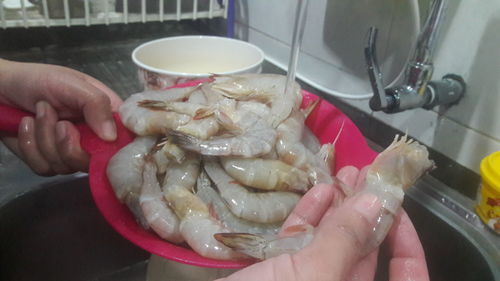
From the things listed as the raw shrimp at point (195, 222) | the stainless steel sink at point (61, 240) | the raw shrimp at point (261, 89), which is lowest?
the stainless steel sink at point (61, 240)

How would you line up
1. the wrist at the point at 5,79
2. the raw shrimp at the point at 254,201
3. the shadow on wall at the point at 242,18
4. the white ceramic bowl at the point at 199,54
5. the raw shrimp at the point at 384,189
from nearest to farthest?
the raw shrimp at the point at 384,189
the raw shrimp at the point at 254,201
the wrist at the point at 5,79
the white ceramic bowl at the point at 199,54
the shadow on wall at the point at 242,18

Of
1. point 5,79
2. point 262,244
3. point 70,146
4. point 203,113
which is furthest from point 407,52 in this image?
point 5,79

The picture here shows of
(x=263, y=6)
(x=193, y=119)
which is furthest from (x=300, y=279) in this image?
(x=263, y=6)

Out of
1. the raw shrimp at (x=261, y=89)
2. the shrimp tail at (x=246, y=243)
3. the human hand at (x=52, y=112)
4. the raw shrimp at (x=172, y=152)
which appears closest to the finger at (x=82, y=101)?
the human hand at (x=52, y=112)

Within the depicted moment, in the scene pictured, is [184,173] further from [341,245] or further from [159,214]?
[341,245]

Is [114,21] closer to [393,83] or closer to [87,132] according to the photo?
[87,132]

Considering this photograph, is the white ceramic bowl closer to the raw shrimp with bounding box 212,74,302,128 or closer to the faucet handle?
the raw shrimp with bounding box 212,74,302,128

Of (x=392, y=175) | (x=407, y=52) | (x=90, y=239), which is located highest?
(x=407, y=52)

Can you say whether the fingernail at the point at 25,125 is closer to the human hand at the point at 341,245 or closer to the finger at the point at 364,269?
the human hand at the point at 341,245
